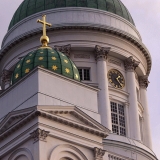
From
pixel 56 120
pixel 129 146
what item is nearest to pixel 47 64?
pixel 56 120

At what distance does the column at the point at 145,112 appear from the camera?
46.5 meters

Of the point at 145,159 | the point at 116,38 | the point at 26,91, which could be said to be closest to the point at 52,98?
the point at 26,91

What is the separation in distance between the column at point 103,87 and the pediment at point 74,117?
985cm

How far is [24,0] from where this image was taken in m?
50.7

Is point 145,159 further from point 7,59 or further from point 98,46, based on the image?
point 7,59

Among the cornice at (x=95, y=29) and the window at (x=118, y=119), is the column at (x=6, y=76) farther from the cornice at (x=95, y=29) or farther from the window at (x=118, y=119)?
the window at (x=118, y=119)

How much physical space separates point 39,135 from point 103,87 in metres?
14.6

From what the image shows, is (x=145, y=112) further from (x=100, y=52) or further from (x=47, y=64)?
(x=47, y=64)

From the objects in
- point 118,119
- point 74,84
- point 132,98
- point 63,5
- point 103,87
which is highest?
point 63,5

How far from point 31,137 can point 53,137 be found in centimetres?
102

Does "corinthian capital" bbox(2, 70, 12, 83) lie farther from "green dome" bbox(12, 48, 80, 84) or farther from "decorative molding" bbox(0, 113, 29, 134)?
"decorative molding" bbox(0, 113, 29, 134)

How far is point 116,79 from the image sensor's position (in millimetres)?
46219

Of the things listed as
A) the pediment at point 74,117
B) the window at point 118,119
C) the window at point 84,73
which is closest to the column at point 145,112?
the window at point 118,119

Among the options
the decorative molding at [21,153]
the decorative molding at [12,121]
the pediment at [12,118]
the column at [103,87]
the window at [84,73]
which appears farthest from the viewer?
the window at [84,73]
